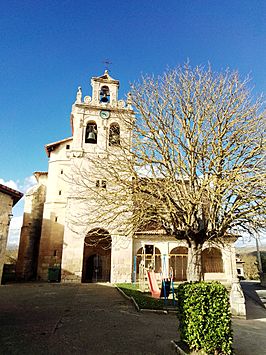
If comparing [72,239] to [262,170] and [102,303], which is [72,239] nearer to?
[102,303]

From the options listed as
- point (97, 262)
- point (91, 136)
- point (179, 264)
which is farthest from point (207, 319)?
point (179, 264)

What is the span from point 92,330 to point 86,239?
13.8 m

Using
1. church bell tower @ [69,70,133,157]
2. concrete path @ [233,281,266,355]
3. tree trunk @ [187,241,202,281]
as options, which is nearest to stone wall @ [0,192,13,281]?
church bell tower @ [69,70,133,157]

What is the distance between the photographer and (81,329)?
6.30 m

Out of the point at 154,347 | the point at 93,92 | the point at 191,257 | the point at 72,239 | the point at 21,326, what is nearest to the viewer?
the point at 154,347

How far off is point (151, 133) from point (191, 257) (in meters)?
4.12

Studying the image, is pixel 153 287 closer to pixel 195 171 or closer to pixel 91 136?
pixel 195 171

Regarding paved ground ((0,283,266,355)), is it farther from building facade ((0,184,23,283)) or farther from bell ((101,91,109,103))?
bell ((101,91,109,103))

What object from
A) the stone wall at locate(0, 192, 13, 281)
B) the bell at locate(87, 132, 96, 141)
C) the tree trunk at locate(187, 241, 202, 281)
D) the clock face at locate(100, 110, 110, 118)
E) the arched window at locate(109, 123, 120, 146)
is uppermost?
the clock face at locate(100, 110, 110, 118)

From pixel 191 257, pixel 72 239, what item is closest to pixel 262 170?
pixel 191 257

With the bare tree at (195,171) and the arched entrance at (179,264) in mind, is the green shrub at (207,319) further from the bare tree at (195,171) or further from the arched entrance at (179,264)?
the arched entrance at (179,264)

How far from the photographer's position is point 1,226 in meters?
15.7

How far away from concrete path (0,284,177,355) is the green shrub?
744 mm

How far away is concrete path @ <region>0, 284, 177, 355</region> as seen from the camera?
5043mm
